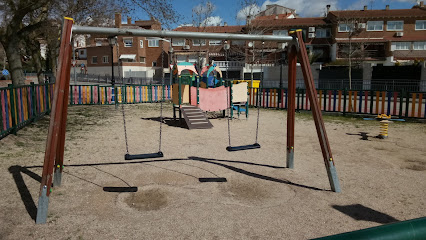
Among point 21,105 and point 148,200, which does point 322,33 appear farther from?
point 148,200

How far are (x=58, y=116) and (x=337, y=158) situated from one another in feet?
19.7

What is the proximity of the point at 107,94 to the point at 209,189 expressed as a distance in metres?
16.2

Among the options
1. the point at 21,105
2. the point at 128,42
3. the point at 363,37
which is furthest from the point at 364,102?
the point at 128,42

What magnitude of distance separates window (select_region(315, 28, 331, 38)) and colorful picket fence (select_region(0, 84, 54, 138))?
155 feet

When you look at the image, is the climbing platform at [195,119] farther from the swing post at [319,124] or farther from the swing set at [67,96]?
the swing post at [319,124]

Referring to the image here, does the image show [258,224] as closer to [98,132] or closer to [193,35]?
[193,35]

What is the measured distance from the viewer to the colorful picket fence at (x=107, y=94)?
768 inches

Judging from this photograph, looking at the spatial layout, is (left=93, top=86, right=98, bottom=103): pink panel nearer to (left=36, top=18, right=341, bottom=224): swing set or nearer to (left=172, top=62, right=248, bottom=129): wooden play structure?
(left=172, top=62, right=248, bottom=129): wooden play structure

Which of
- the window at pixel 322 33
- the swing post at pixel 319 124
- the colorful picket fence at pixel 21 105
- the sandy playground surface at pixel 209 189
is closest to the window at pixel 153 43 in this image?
the window at pixel 322 33

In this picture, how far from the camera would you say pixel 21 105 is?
10.0 meters

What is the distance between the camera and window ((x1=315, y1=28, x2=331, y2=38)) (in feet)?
172

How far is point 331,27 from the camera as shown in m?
52.0

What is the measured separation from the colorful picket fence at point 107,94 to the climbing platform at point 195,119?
680 centimetres

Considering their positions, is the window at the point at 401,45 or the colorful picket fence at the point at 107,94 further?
the window at the point at 401,45
